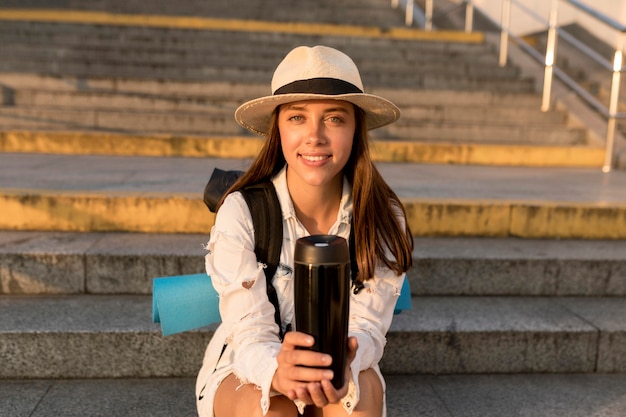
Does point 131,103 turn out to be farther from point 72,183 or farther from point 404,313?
point 404,313

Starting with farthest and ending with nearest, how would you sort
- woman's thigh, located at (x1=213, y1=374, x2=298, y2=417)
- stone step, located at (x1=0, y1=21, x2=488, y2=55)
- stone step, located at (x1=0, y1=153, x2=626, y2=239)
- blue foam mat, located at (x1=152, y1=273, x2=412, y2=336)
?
stone step, located at (x1=0, y1=21, x2=488, y2=55), stone step, located at (x1=0, y1=153, x2=626, y2=239), blue foam mat, located at (x1=152, y1=273, x2=412, y2=336), woman's thigh, located at (x1=213, y1=374, x2=298, y2=417)

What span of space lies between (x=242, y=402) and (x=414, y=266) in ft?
4.76

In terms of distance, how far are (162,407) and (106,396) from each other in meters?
0.25

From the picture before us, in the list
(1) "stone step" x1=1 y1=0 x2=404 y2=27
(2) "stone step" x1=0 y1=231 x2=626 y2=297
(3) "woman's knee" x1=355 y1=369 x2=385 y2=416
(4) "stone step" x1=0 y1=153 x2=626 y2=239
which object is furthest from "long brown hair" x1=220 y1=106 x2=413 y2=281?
(1) "stone step" x1=1 y1=0 x2=404 y2=27

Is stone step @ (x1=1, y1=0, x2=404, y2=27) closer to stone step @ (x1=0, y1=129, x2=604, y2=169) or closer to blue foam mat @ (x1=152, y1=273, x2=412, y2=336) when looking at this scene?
stone step @ (x1=0, y1=129, x2=604, y2=169)

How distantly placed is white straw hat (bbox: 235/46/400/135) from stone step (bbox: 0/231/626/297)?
1265mm

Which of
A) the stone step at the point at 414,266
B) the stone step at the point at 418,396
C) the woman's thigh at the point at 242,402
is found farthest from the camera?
the stone step at the point at 414,266

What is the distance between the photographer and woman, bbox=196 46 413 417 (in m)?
1.44

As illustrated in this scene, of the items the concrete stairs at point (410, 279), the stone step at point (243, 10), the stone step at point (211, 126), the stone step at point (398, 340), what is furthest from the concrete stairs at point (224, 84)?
the stone step at point (398, 340)

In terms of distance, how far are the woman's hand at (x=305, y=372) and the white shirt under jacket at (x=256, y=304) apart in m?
0.15

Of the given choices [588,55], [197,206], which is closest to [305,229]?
[197,206]

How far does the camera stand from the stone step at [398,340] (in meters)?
2.18

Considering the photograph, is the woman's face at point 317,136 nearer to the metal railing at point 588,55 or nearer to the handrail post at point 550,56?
the metal railing at point 588,55

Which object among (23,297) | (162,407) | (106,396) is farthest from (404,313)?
(23,297)
